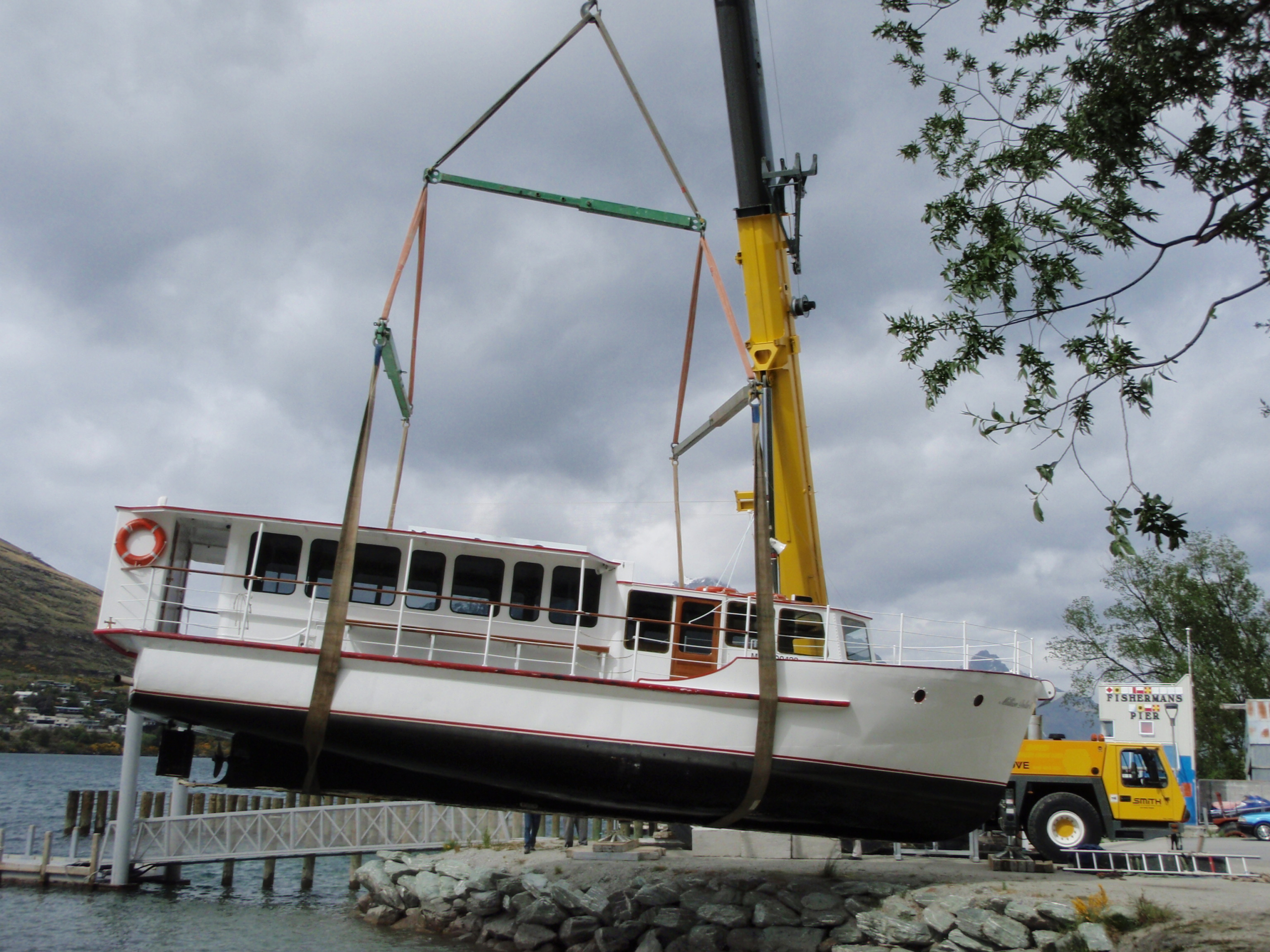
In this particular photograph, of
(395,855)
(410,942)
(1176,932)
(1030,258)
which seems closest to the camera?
(1030,258)

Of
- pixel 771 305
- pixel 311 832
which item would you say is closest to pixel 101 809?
pixel 311 832

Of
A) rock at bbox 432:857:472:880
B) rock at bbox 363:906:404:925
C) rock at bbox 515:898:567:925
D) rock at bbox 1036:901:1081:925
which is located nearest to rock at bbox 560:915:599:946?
rock at bbox 515:898:567:925

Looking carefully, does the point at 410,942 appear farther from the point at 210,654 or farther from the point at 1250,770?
the point at 1250,770

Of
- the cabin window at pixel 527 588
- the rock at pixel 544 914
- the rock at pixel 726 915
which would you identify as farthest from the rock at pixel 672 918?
the cabin window at pixel 527 588

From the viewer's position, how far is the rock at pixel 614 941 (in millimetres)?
13703

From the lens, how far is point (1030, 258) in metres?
8.05

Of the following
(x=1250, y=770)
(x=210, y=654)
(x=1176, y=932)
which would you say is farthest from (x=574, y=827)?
(x=1250, y=770)

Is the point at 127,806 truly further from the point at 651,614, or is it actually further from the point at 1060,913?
the point at 1060,913

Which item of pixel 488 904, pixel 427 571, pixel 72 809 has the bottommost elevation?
pixel 72 809

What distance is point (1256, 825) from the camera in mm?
26281

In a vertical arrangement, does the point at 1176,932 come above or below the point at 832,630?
below

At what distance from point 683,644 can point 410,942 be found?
7616 millimetres

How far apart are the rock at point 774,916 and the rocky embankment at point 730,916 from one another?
0.01 metres

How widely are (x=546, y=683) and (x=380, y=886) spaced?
29.7 feet
